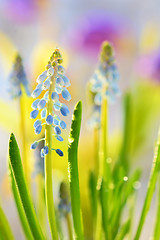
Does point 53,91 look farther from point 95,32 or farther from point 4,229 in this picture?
point 95,32

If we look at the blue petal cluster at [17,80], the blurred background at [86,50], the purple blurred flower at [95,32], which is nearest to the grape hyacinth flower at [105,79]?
the blue petal cluster at [17,80]

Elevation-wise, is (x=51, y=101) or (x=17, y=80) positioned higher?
(x=17, y=80)

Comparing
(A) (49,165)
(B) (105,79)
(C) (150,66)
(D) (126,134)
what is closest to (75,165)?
(A) (49,165)

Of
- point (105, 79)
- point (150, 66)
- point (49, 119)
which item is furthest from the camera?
point (150, 66)

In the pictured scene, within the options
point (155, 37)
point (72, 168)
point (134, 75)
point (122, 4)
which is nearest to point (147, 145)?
point (134, 75)

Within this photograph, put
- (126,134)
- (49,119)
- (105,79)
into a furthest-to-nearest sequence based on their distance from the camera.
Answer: (126,134) → (105,79) → (49,119)

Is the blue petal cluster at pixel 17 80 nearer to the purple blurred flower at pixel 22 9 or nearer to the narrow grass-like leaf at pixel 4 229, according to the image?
the narrow grass-like leaf at pixel 4 229
